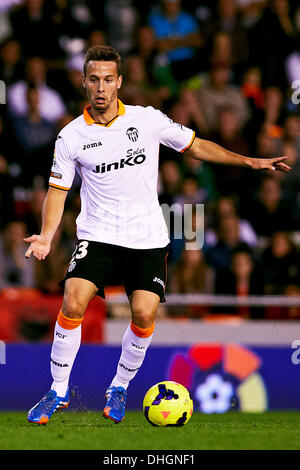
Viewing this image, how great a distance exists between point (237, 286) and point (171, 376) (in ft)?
5.20

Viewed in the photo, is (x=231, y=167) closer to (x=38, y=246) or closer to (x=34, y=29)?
(x=34, y=29)

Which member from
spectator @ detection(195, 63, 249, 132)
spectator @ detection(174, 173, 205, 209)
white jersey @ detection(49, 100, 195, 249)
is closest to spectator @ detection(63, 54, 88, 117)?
spectator @ detection(195, 63, 249, 132)

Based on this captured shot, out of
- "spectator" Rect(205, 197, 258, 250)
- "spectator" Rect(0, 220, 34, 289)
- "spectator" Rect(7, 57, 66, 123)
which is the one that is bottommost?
"spectator" Rect(0, 220, 34, 289)

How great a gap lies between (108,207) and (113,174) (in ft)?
0.79

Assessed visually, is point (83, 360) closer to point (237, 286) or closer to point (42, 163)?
point (237, 286)

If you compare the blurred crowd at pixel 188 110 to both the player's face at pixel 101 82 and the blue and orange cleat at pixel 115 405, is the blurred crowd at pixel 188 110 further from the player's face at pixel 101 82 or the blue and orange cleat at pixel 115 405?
the player's face at pixel 101 82

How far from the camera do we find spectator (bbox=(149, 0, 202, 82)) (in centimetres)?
1436

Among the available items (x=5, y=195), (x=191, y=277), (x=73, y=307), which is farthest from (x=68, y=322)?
(x=5, y=195)

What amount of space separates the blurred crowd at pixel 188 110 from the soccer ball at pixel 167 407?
4034 mm

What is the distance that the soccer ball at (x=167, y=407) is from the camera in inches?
291

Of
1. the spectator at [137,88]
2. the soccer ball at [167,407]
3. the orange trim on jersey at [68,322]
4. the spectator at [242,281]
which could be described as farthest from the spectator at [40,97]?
the soccer ball at [167,407]

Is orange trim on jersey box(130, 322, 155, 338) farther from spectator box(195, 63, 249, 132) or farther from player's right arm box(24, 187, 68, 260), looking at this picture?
spectator box(195, 63, 249, 132)

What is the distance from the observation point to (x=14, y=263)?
11.7m

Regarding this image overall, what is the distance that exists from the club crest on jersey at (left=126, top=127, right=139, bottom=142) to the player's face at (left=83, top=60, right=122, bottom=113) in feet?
0.77
